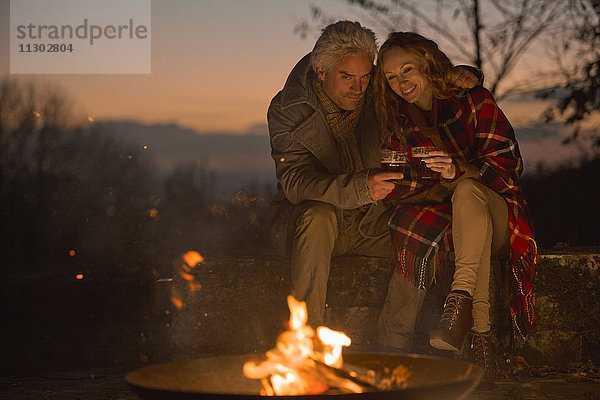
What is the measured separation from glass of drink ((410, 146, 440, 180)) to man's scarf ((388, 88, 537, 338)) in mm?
207

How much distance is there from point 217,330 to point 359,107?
69.9 inches

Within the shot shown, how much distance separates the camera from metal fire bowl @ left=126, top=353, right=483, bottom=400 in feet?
8.68

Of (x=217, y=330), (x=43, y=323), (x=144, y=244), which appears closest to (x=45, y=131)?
(x=144, y=244)

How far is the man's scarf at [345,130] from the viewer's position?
472 centimetres

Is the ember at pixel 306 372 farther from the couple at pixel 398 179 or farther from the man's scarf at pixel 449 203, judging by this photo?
the man's scarf at pixel 449 203

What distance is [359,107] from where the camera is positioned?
4.74 metres

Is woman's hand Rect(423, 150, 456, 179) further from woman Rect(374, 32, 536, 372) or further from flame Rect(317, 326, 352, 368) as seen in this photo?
flame Rect(317, 326, 352, 368)

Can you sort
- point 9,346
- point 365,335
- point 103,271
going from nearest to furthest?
1. point 365,335
2. point 9,346
3. point 103,271

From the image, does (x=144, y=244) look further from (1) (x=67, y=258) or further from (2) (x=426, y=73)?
(2) (x=426, y=73)

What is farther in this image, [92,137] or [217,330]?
[92,137]

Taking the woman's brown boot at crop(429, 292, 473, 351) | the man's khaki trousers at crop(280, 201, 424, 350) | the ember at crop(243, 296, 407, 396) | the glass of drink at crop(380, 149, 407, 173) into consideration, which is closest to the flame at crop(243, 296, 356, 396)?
the ember at crop(243, 296, 407, 396)

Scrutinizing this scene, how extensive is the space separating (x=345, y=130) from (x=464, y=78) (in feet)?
2.60

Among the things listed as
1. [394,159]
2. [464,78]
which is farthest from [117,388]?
[464,78]

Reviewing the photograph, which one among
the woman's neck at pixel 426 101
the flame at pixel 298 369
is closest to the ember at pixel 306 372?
the flame at pixel 298 369
